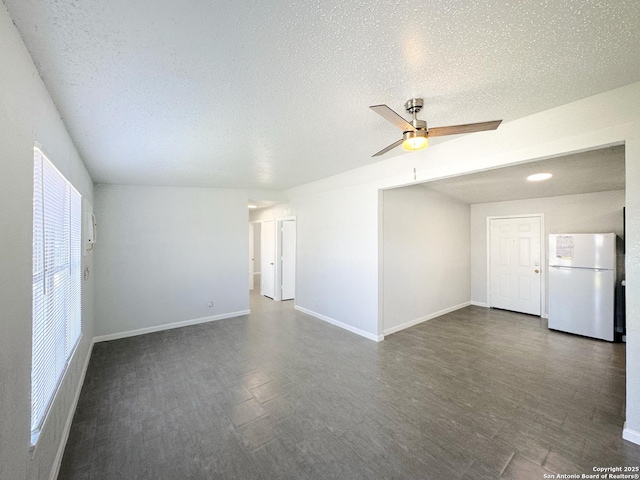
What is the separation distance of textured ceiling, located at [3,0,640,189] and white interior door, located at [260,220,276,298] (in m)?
4.31

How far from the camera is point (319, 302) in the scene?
16.7 feet

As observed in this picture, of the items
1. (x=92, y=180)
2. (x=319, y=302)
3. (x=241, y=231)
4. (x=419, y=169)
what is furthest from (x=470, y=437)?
(x=92, y=180)

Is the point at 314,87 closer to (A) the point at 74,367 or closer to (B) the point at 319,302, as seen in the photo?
(A) the point at 74,367

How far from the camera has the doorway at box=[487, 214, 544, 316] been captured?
524 centimetres

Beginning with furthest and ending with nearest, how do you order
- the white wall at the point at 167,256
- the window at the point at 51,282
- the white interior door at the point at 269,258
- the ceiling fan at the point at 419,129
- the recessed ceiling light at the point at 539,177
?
the white interior door at the point at 269,258 < the white wall at the point at 167,256 < the recessed ceiling light at the point at 539,177 < the ceiling fan at the point at 419,129 < the window at the point at 51,282

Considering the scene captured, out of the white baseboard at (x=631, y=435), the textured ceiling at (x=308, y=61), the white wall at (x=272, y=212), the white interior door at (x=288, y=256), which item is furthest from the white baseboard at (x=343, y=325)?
the textured ceiling at (x=308, y=61)

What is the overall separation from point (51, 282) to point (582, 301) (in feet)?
20.8

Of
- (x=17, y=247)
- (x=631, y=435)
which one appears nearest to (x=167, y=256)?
(x=17, y=247)

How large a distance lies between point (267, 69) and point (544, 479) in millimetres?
3036

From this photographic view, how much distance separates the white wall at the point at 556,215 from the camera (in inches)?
172

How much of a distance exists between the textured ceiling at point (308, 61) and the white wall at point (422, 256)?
217cm

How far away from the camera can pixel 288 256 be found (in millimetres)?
6574

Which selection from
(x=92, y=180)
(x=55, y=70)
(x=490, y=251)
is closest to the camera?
(x=55, y=70)

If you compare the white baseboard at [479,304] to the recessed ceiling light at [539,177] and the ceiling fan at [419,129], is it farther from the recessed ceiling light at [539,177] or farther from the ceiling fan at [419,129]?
the ceiling fan at [419,129]
